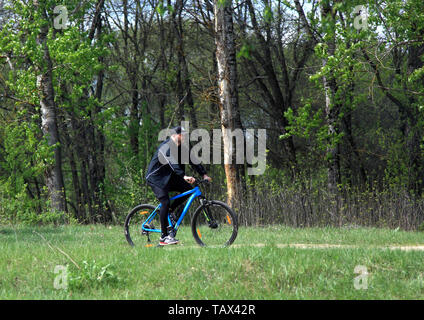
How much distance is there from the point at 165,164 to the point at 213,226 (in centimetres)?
123

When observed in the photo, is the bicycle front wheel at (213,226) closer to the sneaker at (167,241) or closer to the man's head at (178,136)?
the sneaker at (167,241)

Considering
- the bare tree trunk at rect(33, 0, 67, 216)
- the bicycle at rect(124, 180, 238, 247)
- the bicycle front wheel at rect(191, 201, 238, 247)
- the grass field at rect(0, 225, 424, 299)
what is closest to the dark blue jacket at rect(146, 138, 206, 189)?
the bicycle at rect(124, 180, 238, 247)

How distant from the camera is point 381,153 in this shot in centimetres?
2202

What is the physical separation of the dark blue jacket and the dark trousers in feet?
0.31

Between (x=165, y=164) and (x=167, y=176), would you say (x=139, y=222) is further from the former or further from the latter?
(x=165, y=164)

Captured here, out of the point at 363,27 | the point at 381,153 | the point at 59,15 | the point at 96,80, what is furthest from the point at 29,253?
the point at 96,80

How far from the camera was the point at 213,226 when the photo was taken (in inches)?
341

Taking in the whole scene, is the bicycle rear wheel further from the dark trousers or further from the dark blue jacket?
the dark blue jacket

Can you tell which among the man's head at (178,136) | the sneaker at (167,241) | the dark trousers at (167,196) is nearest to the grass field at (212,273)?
the sneaker at (167,241)

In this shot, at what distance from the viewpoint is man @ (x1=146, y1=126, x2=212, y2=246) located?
8.49 meters

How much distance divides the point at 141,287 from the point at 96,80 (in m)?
21.2

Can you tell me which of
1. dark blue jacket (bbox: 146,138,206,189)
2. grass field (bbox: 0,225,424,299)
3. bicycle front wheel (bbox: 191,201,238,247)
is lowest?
grass field (bbox: 0,225,424,299)

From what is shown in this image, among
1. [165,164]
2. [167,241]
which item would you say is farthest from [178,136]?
[167,241]

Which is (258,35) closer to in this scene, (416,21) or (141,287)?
(416,21)
